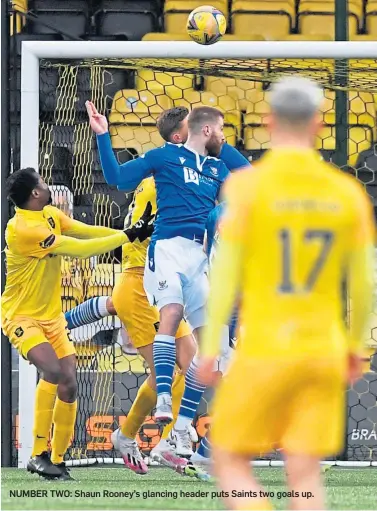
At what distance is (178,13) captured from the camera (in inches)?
473

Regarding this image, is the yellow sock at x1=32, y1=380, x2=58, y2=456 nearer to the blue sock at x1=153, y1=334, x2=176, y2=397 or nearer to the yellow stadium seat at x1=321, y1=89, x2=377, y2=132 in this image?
the blue sock at x1=153, y1=334, x2=176, y2=397

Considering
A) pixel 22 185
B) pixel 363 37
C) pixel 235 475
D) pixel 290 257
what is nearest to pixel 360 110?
pixel 363 37

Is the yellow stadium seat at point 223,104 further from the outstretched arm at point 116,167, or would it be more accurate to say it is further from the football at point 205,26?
the outstretched arm at point 116,167

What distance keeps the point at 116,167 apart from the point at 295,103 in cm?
313

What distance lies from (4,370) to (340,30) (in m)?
3.09

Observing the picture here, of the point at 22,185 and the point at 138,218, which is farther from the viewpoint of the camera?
the point at 138,218

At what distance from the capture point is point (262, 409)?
3.33 metres

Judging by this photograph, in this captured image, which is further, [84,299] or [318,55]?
[84,299]

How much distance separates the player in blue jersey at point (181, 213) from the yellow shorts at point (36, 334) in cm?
55

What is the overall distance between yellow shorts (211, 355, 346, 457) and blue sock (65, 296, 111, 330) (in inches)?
164

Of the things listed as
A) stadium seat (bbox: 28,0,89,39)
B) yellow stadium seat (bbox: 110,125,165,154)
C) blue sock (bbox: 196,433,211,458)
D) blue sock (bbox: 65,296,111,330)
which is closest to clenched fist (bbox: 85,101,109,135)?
blue sock (bbox: 65,296,111,330)

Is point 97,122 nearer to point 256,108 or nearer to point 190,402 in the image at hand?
point 190,402

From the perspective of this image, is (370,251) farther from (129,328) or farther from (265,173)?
(129,328)

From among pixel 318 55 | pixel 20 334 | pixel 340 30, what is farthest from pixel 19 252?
pixel 340 30
